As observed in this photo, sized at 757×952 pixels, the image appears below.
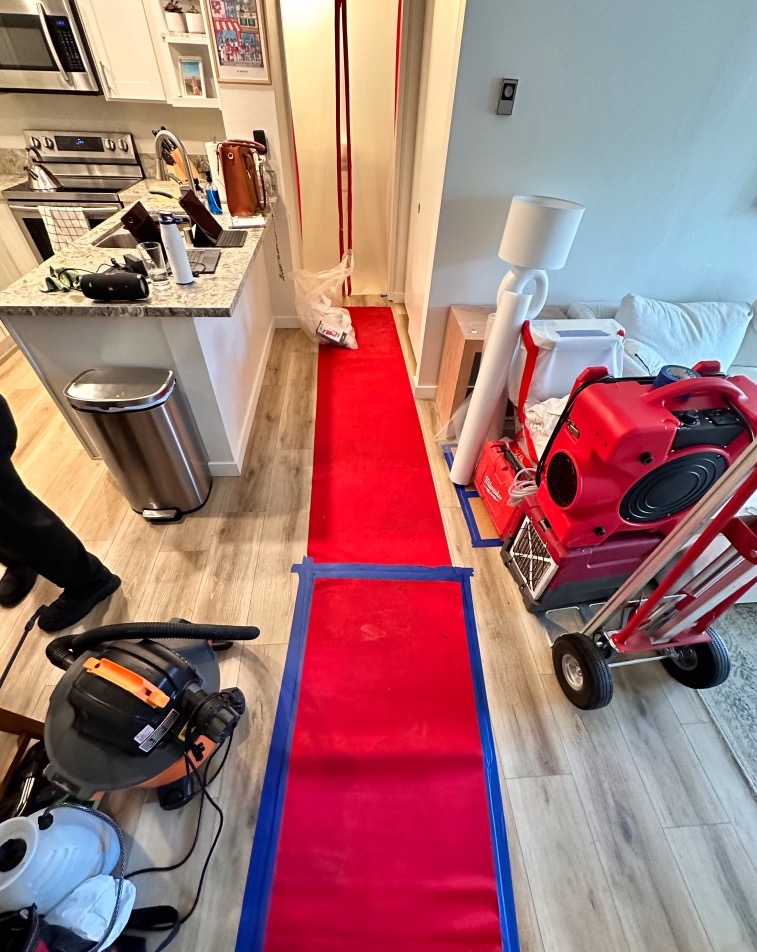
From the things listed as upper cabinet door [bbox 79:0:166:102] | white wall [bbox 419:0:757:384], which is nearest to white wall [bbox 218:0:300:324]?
upper cabinet door [bbox 79:0:166:102]

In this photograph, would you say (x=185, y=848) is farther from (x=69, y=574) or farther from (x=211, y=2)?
(x=211, y=2)

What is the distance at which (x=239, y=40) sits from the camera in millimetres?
2059

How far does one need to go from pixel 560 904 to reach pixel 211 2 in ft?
12.0

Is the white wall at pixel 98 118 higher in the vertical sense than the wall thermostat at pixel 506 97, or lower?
lower

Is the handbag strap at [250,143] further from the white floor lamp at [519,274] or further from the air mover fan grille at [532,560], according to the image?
the air mover fan grille at [532,560]

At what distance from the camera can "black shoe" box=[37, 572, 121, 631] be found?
141 centimetres

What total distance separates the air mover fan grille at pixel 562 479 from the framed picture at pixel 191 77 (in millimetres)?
3118

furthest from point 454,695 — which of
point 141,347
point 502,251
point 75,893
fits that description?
point 141,347

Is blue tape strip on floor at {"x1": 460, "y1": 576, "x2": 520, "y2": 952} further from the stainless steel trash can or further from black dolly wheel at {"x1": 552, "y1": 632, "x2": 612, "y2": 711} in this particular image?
the stainless steel trash can

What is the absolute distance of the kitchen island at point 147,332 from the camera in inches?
55.9

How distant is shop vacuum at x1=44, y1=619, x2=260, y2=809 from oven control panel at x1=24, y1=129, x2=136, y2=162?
11.0 feet

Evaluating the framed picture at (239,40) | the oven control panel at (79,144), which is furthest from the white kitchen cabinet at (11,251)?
the framed picture at (239,40)

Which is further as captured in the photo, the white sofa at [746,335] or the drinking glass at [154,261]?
the white sofa at [746,335]

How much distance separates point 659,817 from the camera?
3.72 feet
